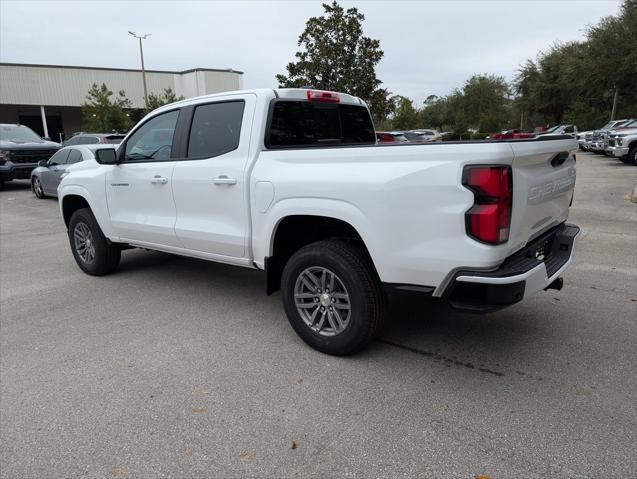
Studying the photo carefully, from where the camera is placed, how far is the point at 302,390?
3.30 m

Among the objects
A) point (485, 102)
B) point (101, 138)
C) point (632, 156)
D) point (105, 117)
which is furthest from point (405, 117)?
point (101, 138)

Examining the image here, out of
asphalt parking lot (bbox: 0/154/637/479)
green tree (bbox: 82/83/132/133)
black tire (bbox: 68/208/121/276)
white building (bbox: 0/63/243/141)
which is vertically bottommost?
asphalt parking lot (bbox: 0/154/637/479)

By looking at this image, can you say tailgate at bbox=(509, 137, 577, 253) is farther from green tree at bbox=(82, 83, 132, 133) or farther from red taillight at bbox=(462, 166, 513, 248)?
green tree at bbox=(82, 83, 132, 133)

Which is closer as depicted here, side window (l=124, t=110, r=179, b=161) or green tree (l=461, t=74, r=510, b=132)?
side window (l=124, t=110, r=179, b=161)

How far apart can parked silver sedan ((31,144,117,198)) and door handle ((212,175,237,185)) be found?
8.98 metres

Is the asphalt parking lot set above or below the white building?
below

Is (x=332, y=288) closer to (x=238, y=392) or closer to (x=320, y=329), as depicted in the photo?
(x=320, y=329)

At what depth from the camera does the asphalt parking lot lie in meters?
2.62

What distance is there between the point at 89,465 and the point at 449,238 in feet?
7.68

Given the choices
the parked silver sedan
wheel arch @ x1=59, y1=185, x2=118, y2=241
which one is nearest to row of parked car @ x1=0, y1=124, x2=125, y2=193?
the parked silver sedan

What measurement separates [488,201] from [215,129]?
260 cm

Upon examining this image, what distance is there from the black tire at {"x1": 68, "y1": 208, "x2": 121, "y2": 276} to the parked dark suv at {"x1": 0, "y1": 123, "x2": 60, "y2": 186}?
12.1m

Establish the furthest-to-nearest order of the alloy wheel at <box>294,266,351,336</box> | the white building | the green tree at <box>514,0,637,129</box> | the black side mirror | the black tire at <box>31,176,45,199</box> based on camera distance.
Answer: the white building → the green tree at <box>514,0,637,129</box> → the black tire at <box>31,176,45,199</box> → the black side mirror → the alloy wheel at <box>294,266,351,336</box>

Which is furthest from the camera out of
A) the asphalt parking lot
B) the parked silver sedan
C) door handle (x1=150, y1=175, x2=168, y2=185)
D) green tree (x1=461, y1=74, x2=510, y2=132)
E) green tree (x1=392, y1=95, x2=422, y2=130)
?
green tree (x1=461, y1=74, x2=510, y2=132)
